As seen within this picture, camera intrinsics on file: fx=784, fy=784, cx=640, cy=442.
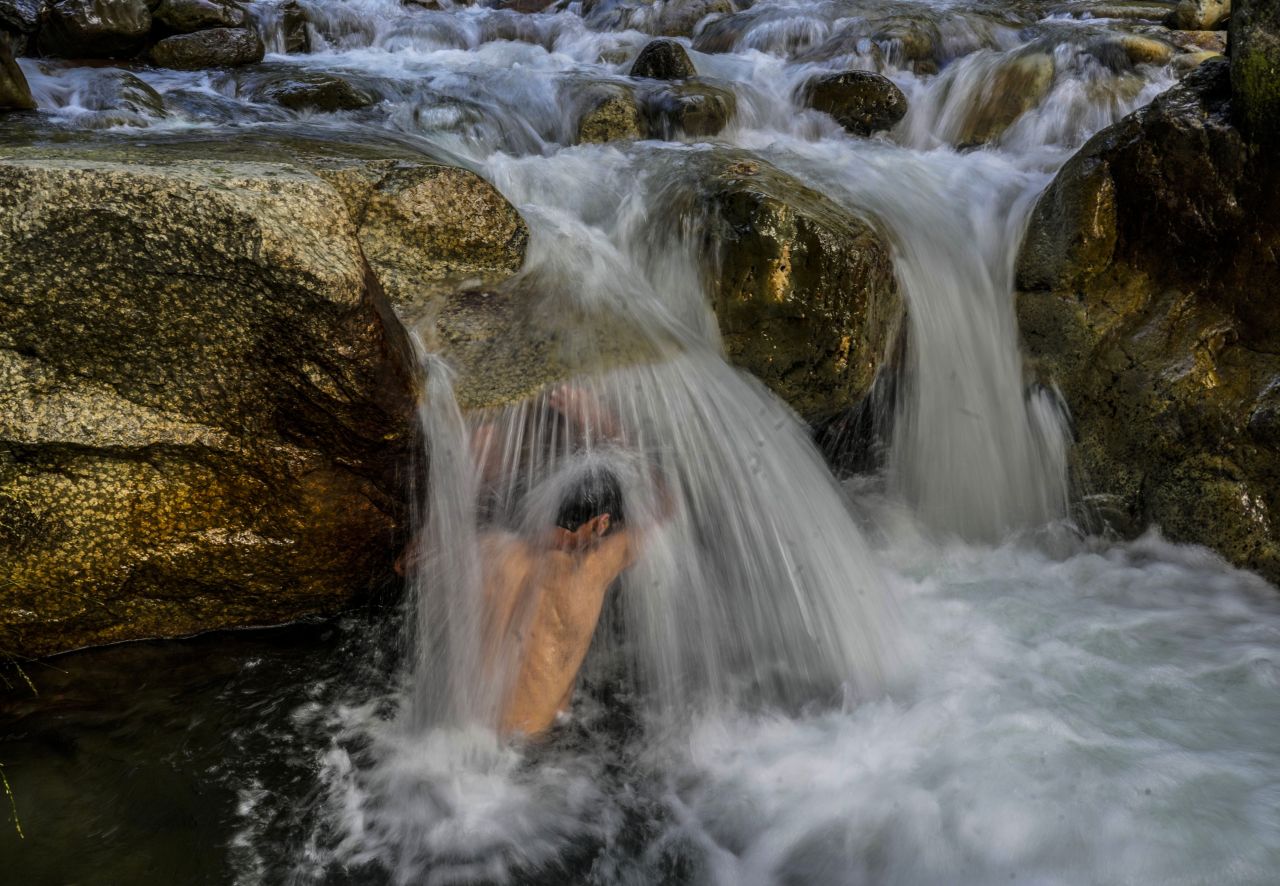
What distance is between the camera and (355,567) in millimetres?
3691

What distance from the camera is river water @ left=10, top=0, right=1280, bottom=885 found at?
277cm

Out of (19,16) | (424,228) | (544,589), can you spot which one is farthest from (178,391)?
(19,16)

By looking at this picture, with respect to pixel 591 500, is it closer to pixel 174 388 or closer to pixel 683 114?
pixel 174 388

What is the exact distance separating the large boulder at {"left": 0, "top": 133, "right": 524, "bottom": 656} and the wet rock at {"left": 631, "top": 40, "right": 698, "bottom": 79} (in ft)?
20.4

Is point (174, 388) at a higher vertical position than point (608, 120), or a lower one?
lower

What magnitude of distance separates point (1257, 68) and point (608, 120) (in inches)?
193

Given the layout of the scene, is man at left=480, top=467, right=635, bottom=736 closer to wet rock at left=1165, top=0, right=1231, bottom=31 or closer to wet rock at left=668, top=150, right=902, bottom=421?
wet rock at left=668, top=150, right=902, bottom=421

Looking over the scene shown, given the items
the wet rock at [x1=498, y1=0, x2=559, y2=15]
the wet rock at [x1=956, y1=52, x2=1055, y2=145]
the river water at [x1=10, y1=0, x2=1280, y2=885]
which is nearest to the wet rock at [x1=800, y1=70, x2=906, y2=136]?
the wet rock at [x1=956, y1=52, x2=1055, y2=145]

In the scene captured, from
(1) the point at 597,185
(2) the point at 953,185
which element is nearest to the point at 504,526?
(1) the point at 597,185

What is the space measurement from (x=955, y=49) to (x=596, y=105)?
5.11 meters

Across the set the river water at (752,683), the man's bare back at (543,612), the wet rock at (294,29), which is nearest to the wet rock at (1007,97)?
the river water at (752,683)

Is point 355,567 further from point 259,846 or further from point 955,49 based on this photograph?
point 955,49

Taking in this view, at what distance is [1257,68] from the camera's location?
3.94m

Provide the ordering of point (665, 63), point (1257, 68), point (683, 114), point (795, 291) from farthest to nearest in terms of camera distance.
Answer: point (665, 63) < point (683, 114) < point (795, 291) < point (1257, 68)
